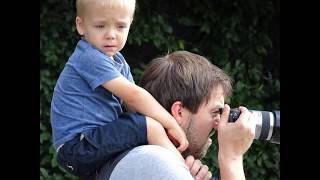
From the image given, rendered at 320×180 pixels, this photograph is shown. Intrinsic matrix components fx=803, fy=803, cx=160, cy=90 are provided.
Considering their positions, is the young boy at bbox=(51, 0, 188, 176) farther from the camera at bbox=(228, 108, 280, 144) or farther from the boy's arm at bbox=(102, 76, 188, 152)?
the camera at bbox=(228, 108, 280, 144)

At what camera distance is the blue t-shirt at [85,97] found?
258 cm

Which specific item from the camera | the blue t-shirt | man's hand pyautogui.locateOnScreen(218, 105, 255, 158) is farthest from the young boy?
the camera

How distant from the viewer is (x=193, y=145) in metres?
2.68

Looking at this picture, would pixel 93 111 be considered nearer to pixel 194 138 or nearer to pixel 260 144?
pixel 194 138

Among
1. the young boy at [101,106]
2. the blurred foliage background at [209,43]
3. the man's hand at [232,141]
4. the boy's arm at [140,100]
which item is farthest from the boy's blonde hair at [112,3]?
the blurred foliage background at [209,43]

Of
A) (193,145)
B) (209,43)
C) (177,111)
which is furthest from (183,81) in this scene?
(209,43)

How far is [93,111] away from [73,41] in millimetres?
2730

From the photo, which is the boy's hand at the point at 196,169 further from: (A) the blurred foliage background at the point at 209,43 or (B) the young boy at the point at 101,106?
(A) the blurred foliage background at the point at 209,43

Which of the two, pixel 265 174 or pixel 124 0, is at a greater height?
pixel 124 0

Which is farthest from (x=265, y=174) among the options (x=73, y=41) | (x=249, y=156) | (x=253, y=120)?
(x=253, y=120)

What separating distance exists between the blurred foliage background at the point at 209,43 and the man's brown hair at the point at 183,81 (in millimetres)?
2531

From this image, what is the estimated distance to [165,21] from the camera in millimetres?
5457

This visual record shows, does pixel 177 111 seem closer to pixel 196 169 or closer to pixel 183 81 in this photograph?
pixel 183 81

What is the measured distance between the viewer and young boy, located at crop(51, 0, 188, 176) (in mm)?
2508
